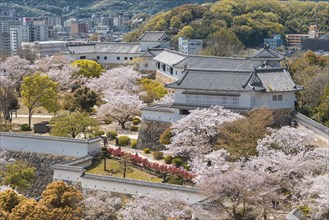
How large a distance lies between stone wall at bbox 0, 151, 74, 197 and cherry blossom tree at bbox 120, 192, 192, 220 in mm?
8826

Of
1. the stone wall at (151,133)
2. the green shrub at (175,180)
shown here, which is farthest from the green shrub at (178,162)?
the stone wall at (151,133)

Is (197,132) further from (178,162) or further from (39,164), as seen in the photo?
(39,164)

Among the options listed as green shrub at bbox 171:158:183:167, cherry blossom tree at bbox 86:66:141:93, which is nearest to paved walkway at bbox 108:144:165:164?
green shrub at bbox 171:158:183:167

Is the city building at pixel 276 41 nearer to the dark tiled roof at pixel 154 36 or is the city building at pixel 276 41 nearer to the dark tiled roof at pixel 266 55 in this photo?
the dark tiled roof at pixel 154 36

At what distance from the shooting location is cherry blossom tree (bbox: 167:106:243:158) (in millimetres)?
28875

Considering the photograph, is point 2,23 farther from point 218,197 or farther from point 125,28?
point 218,197

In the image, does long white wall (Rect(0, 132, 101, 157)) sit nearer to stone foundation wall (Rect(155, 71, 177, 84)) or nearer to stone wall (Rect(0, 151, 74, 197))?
stone wall (Rect(0, 151, 74, 197))

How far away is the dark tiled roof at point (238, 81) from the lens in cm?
3184

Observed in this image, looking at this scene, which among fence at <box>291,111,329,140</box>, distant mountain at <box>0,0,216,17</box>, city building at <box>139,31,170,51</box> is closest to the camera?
fence at <box>291,111,329,140</box>

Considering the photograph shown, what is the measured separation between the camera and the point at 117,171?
2847cm

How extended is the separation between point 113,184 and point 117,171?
2782 millimetres

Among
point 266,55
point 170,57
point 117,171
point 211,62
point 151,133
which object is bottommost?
point 117,171

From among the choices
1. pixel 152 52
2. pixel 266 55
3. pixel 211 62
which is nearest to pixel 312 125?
pixel 266 55

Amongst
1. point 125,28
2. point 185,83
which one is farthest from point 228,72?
point 125,28
